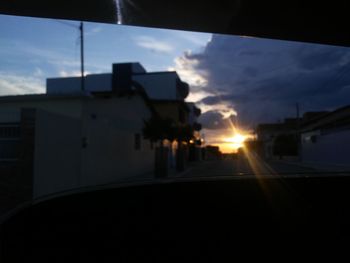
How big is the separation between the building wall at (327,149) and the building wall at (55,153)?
20.5 metres

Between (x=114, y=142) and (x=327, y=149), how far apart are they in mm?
25532

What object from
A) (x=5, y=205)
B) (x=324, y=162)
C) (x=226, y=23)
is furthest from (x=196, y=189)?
(x=324, y=162)

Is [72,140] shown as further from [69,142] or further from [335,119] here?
[335,119]

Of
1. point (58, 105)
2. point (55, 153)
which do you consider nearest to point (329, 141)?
point (58, 105)

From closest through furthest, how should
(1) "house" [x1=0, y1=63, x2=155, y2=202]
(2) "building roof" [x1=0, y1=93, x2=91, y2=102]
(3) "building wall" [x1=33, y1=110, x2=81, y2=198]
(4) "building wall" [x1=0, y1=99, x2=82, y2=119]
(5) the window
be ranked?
(1) "house" [x1=0, y1=63, x2=155, y2=202] < (3) "building wall" [x1=33, y1=110, x2=81, y2=198] < (2) "building roof" [x1=0, y1=93, x2=91, y2=102] < (4) "building wall" [x1=0, y1=99, x2=82, y2=119] < (5) the window

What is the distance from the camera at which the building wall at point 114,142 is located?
16.1 m

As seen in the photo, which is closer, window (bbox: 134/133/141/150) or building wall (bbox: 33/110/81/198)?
building wall (bbox: 33/110/81/198)

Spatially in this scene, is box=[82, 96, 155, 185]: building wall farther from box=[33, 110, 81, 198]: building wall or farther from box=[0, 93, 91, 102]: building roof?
box=[33, 110, 81, 198]: building wall

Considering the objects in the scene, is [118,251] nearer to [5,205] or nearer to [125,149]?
[5,205]

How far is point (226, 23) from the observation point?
5238 millimetres

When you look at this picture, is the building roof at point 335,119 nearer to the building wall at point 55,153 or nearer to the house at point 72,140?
the house at point 72,140

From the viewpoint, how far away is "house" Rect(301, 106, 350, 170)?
3249cm

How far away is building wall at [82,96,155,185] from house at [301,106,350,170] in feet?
49.4

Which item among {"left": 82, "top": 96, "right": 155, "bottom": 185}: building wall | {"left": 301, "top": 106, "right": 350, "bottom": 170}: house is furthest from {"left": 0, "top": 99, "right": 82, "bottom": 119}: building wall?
{"left": 301, "top": 106, "right": 350, "bottom": 170}: house
